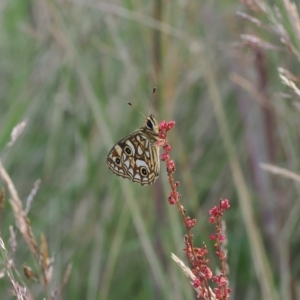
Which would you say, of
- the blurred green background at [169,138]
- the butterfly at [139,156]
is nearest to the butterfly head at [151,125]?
the butterfly at [139,156]

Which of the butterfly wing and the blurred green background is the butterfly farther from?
the blurred green background

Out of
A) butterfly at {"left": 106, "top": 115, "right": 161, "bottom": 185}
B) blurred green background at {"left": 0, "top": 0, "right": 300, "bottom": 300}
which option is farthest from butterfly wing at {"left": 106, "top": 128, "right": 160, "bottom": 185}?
blurred green background at {"left": 0, "top": 0, "right": 300, "bottom": 300}

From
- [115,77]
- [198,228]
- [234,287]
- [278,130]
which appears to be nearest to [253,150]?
[278,130]

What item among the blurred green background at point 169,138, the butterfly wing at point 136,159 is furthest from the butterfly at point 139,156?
the blurred green background at point 169,138

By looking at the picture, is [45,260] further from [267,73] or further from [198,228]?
[267,73]

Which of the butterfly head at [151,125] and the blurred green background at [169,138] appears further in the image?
the blurred green background at [169,138]

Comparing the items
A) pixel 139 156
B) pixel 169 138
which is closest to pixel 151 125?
pixel 139 156

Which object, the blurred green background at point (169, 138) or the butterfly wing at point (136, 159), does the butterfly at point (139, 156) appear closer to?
the butterfly wing at point (136, 159)

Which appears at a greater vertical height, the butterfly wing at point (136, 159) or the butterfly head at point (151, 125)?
the butterfly head at point (151, 125)

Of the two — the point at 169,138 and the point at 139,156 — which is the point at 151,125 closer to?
the point at 139,156
